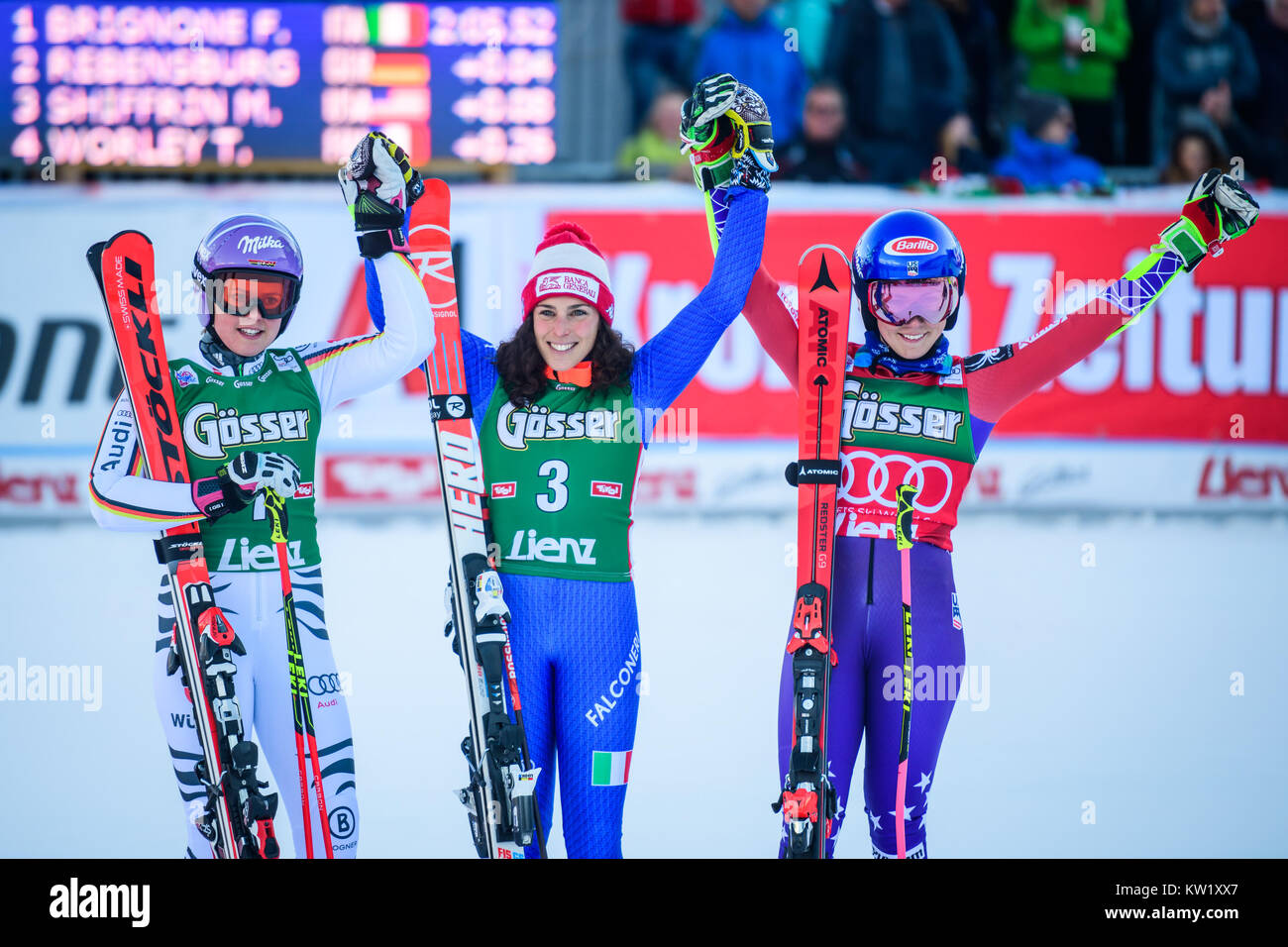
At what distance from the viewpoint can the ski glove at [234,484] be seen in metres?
3.85

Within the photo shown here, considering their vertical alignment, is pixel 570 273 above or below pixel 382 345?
above

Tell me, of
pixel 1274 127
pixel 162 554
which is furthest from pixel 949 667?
pixel 1274 127

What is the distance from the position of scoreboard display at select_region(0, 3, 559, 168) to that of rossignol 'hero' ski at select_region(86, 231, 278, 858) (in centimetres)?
470

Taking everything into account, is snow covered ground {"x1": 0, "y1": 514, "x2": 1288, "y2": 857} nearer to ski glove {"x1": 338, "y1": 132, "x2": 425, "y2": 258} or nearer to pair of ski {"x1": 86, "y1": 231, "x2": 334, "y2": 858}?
pair of ski {"x1": 86, "y1": 231, "x2": 334, "y2": 858}

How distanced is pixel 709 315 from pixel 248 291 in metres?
1.27

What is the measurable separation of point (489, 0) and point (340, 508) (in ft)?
9.90

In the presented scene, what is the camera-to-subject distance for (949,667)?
13.1 ft

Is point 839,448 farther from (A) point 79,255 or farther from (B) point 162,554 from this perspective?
(A) point 79,255

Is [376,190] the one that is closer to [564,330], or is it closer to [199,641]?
[564,330]

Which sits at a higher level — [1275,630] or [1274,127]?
[1274,127]

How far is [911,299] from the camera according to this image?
4.03 m

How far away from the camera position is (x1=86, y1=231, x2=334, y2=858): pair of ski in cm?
388

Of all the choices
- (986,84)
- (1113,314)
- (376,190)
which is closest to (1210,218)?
(1113,314)

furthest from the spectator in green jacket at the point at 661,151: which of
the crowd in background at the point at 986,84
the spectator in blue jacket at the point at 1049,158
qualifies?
the spectator in blue jacket at the point at 1049,158
